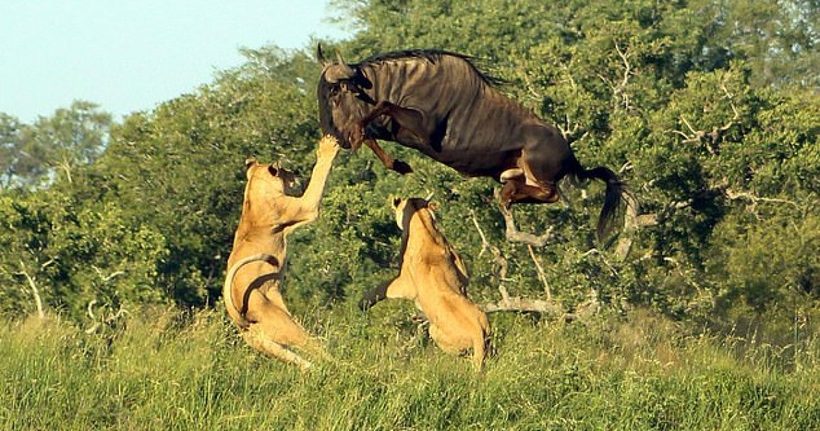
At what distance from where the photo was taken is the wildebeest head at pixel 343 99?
6871mm

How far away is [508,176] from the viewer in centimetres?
733

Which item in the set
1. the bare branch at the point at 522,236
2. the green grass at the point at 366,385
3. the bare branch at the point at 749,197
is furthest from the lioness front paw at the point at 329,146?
the bare branch at the point at 749,197

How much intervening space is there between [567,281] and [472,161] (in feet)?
23.9

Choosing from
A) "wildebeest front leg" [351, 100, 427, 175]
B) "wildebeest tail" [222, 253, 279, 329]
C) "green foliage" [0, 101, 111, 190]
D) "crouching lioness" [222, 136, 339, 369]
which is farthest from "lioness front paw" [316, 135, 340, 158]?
"green foliage" [0, 101, 111, 190]

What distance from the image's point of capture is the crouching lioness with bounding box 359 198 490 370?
7.29 meters

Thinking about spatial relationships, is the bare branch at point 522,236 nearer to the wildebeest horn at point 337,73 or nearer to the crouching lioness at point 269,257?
the crouching lioness at point 269,257

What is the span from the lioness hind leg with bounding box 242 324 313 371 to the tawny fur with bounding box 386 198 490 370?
696 millimetres

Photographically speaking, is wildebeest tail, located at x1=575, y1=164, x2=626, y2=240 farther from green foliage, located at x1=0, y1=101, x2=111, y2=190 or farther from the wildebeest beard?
green foliage, located at x1=0, y1=101, x2=111, y2=190

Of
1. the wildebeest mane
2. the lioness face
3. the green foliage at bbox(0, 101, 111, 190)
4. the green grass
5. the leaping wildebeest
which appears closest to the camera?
the green grass

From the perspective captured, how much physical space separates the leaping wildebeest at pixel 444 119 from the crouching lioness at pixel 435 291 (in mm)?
355

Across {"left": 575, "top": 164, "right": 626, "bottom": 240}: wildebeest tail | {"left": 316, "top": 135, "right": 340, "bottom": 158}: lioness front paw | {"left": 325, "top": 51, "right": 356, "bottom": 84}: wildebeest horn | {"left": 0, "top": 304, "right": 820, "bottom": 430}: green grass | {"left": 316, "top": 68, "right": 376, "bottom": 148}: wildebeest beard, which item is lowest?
{"left": 0, "top": 304, "right": 820, "bottom": 430}: green grass

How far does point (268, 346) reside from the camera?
698cm

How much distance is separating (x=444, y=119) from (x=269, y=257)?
1.05 metres

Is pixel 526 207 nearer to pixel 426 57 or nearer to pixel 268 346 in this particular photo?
pixel 426 57
